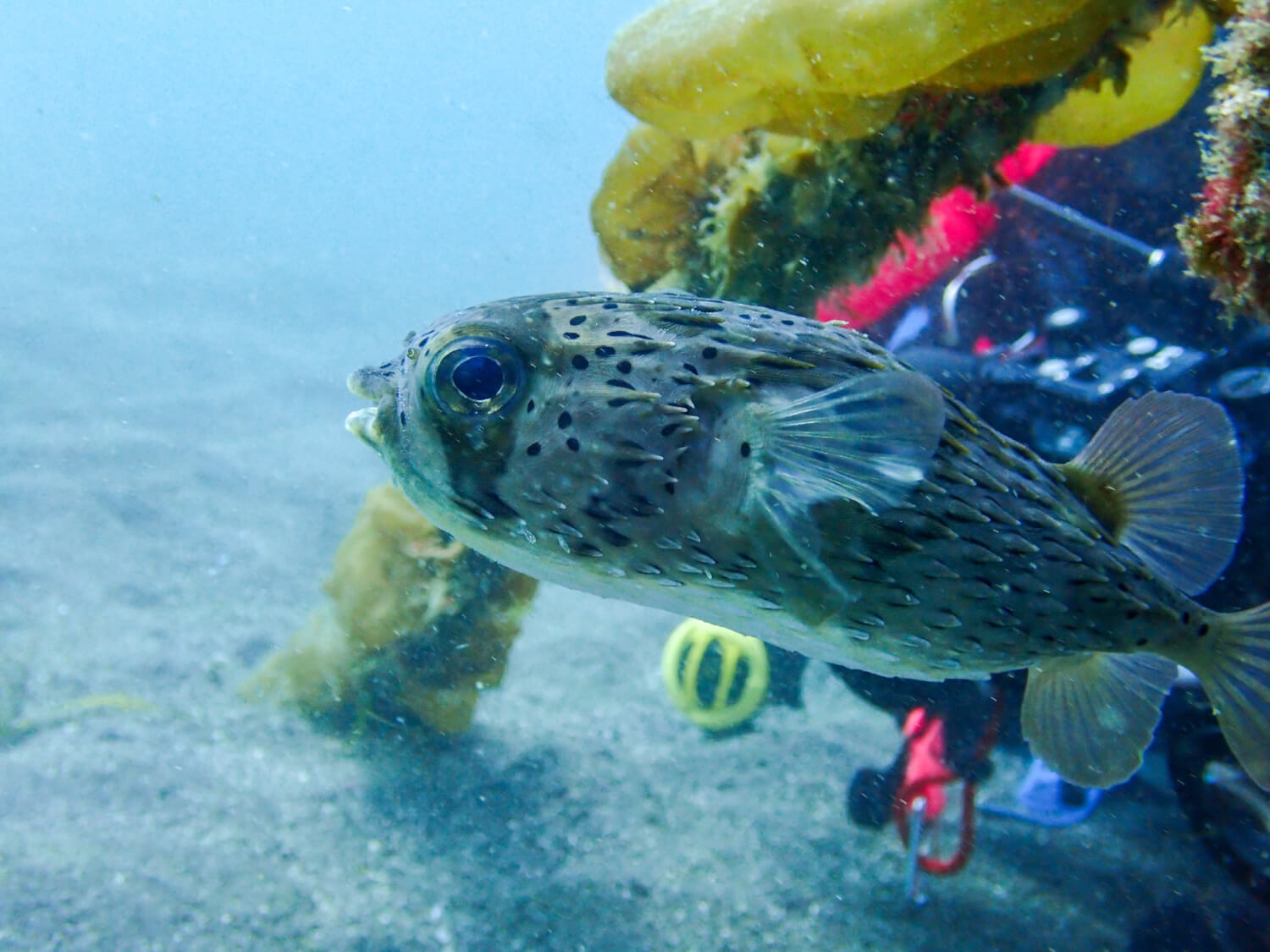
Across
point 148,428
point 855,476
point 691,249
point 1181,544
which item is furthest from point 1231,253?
point 148,428

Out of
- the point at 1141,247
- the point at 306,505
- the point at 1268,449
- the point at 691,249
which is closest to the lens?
the point at 1268,449

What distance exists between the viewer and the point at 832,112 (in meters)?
2.74

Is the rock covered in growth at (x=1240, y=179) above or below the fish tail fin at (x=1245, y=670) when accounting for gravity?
above

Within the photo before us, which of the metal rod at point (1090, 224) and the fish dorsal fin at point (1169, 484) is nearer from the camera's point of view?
the fish dorsal fin at point (1169, 484)

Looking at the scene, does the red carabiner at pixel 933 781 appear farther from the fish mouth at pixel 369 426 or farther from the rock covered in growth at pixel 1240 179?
the fish mouth at pixel 369 426

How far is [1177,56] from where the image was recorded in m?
2.96

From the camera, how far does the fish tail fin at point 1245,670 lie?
1587mm

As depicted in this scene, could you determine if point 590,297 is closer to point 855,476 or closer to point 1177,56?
point 855,476

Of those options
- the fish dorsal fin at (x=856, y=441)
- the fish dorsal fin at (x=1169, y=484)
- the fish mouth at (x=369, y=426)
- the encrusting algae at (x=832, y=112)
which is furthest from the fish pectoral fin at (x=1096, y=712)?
the encrusting algae at (x=832, y=112)

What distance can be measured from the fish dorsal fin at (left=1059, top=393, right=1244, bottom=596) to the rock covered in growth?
0.48 m

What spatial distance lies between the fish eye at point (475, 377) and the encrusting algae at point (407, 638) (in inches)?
111

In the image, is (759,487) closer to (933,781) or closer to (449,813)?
(933,781)

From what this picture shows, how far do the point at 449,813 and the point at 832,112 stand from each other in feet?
11.7

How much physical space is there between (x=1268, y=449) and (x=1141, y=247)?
1.44 metres
